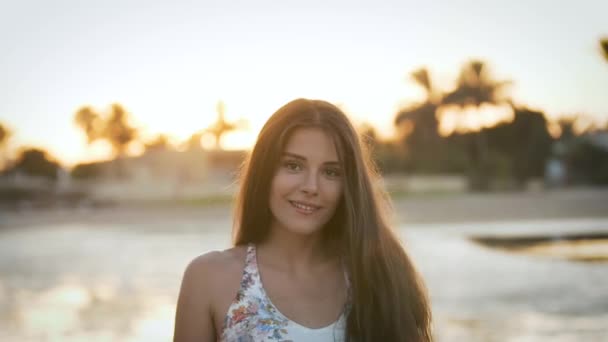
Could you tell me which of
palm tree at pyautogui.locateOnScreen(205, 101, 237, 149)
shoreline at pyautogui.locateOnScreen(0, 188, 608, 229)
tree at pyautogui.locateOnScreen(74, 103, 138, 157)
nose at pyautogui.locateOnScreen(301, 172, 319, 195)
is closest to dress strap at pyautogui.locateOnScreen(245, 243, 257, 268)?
nose at pyautogui.locateOnScreen(301, 172, 319, 195)

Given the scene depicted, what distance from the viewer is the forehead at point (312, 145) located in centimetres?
251

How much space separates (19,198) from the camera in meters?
36.2

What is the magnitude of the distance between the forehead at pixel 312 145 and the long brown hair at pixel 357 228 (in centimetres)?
2

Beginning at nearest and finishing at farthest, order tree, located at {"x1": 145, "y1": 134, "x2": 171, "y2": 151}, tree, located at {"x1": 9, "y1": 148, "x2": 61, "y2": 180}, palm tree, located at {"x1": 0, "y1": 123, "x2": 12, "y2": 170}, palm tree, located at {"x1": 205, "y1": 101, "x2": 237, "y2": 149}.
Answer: tree, located at {"x1": 9, "y1": 148, "x2": 61, "y2": 180} < palm tree, located at {"x1": 0, "y1": 123, "x2": 12, "y2": 170} < palm tree, located at {"x1": 205, "y1": 101, "x2": 237, "y2": 149} < tree, located at {"x1": 145, "y1": 134, "x2": 171, "y2": 151}

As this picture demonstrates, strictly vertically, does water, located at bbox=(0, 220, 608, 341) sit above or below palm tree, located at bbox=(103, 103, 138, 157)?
below

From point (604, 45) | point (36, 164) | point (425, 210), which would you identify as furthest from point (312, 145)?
point (36, 164)

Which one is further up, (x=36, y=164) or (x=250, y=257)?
(x=250, y=257)

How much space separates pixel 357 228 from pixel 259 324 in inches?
19.4

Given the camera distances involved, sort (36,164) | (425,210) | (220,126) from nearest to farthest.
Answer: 1. (425,210)
2. (36,164)
3. (220,126)

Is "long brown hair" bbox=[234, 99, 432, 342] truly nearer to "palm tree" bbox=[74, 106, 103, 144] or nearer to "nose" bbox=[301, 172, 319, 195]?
"nose" bbox=[301, 172, 319, 195]

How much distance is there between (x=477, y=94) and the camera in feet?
141

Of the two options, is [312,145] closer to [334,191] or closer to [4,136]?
[334,191]

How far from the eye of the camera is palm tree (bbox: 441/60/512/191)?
4250cm

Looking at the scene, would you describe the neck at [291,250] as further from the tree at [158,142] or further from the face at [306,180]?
the tree at [158,142]
